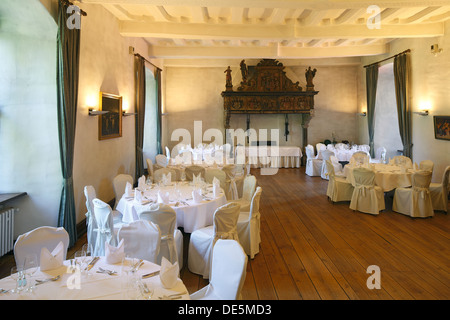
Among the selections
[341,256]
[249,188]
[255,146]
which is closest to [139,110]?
[249,188]

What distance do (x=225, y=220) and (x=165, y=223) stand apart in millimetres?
730

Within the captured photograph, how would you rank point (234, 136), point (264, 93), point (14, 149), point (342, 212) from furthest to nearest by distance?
point (234, 136) < point (264, 93) < point (342, 212) < point (14, 149)

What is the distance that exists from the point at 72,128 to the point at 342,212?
5551mm

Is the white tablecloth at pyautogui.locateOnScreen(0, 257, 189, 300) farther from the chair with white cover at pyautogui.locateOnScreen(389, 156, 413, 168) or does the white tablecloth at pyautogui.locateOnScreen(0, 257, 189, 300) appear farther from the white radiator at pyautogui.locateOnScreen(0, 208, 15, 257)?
the chair with white cover at pyautogui.locateOnScreen(389, 156, 413, 168)

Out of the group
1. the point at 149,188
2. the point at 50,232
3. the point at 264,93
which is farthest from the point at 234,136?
the point at 50,232

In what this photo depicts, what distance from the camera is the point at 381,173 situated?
22.1 ft

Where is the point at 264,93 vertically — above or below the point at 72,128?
above

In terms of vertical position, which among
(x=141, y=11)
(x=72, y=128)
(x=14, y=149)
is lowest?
(x=14, y=149)

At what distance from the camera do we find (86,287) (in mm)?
2156

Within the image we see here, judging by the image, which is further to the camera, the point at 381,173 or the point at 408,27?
the point at 408,27

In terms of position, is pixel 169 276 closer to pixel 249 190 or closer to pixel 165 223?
pixel 165 223

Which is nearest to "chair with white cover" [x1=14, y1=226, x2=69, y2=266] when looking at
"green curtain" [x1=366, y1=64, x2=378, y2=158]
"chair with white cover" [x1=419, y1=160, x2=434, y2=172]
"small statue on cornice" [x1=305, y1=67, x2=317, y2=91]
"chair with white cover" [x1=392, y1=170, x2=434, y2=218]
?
"chair with white cover" [x1=392, y1=170, x2=434, y2=218]
